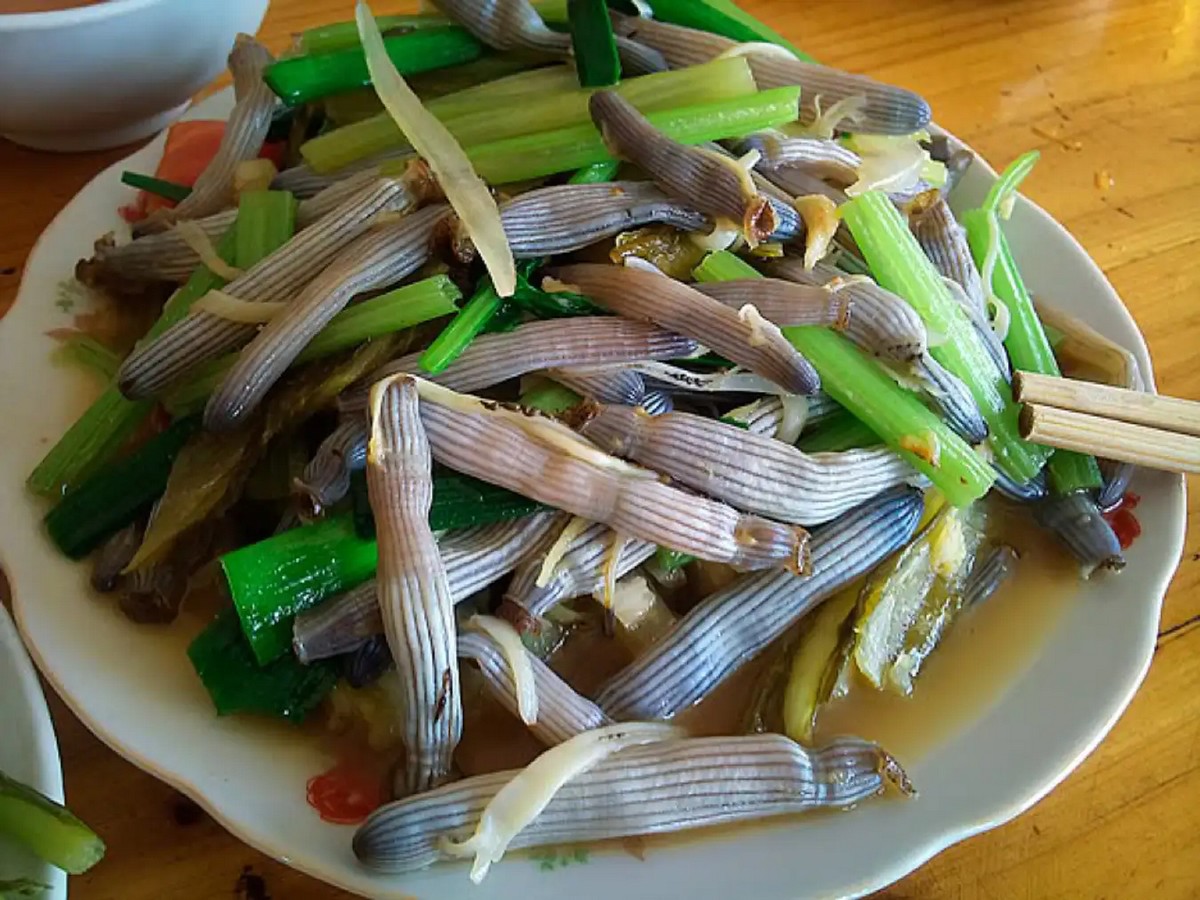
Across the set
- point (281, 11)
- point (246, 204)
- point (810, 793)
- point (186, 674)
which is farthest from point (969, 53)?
point (186, 674)

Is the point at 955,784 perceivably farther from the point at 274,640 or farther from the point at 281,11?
the point at 281,11

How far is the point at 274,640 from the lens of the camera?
1.28 meters

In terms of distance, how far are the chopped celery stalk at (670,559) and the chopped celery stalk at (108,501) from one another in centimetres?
61

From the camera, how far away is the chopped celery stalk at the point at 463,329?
1314 millimetres

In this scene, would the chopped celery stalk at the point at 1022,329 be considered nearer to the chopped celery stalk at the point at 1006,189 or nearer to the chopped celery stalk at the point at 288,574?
the chopped celery stalk at the point at 1006,189

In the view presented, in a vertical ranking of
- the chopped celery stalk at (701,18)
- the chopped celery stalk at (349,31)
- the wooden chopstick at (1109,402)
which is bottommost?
the wooden chopstick at (1109,402)

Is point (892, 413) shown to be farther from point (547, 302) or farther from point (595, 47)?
point (595, 47)

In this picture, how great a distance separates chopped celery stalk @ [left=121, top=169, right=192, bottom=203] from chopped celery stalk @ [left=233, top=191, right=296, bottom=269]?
256mm

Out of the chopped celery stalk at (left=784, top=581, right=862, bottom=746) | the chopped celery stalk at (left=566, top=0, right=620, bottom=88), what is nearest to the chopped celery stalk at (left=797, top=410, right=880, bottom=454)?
the chopped celery stalk at (left=784, top=581, right=862, bottom=746)

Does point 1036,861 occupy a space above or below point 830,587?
below

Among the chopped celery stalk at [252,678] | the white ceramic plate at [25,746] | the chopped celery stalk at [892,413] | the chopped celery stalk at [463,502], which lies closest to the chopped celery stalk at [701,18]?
the chopped celery stalk at [892,413]

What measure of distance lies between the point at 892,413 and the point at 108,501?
3.16ft

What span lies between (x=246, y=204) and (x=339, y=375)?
0.33 m

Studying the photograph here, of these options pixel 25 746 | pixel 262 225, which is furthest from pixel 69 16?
pixel 25 746
